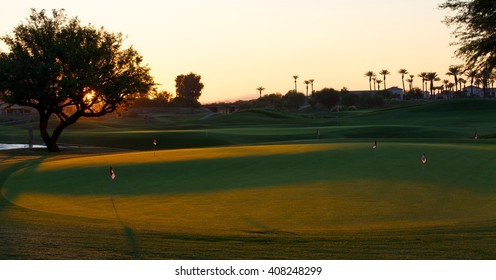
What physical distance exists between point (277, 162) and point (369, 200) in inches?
426

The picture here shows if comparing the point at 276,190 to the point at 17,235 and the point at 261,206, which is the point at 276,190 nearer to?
the point at 261,206

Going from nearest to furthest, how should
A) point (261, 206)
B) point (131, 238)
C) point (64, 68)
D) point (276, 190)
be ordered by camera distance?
point (131, 238) → point (261, 206) → point (276, 190) → point (64, 68)

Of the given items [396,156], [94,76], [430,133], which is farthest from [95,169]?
[430,133]

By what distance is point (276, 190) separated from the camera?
954 inches

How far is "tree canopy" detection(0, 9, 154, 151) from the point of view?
56.5 m

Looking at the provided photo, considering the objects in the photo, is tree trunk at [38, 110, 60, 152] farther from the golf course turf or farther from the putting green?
the putting green

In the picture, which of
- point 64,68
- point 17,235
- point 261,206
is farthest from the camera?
point 64,68

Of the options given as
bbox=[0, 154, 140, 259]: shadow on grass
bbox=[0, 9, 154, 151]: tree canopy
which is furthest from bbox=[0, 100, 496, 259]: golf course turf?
bbox=[0, 9, 154, 151]: tree canopy

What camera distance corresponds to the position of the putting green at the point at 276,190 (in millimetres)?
18516

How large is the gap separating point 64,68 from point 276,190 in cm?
3967

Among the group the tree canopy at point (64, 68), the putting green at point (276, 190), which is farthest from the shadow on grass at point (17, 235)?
the tree canopy at point (64, 68)

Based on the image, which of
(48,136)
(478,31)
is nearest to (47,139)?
(48,136)

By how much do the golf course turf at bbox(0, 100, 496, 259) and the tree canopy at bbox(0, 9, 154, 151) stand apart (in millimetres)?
18758

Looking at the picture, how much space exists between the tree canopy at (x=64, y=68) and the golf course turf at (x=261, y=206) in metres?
18.8
